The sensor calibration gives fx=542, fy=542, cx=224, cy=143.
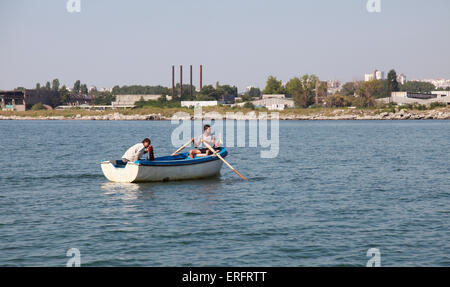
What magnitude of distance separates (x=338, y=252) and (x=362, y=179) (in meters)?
14.5

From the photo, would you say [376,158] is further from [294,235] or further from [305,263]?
[305,263]

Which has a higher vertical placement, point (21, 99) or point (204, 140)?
point (21, 99)

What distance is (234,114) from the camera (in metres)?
150

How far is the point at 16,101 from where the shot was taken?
602ft

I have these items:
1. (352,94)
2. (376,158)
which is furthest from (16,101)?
(376,158)

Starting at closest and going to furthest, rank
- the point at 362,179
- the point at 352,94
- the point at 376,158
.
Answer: the point at 362,179 < the point at 376,158 < the point at 352,94

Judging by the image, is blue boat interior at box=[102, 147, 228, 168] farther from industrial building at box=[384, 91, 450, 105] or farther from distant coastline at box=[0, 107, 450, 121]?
industrial building at box=[384, 91, 450, 105]

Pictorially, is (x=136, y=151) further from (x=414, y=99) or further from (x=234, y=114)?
(x=414, y=99)

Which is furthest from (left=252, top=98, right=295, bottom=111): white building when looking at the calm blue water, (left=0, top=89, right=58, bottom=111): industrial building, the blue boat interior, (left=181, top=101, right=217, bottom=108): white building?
the blue boat interior

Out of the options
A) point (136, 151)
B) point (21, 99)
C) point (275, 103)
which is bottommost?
point (136, 151)

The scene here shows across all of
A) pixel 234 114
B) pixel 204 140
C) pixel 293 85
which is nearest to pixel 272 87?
pixel 293 85

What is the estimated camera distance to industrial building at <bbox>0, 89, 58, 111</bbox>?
592 ft

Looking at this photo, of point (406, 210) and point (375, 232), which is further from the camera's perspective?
point (406, 210)

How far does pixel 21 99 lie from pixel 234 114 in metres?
78.3
